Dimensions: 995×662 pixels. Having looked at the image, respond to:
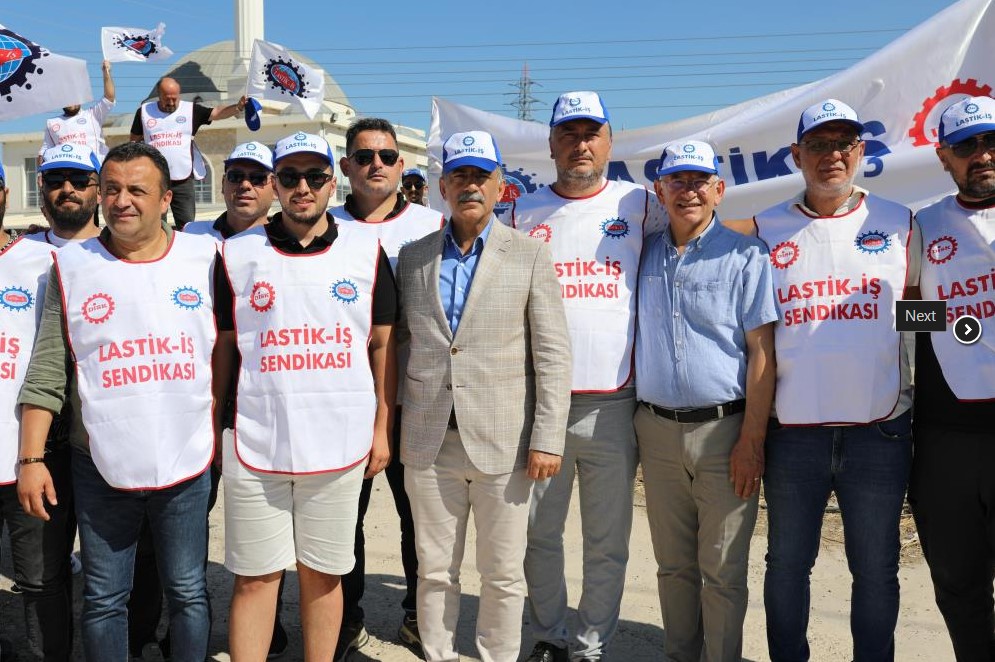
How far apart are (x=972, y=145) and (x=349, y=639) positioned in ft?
11.9

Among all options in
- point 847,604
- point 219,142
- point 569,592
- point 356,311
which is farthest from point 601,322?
point 219,142

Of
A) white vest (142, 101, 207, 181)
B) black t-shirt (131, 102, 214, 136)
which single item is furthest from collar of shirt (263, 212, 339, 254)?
black t-shirt (131, 102, 214, 136)

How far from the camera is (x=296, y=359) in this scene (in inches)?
137

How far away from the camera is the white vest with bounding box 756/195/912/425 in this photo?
11.6 ft

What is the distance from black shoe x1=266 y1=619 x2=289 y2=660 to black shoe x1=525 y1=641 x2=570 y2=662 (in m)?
1.28

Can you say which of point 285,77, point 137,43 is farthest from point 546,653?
point 137,43

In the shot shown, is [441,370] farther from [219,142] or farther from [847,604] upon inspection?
[219,142]

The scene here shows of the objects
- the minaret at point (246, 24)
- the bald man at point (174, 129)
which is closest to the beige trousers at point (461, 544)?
the bald man at point (174, 129)

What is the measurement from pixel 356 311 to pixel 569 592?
2.57 m

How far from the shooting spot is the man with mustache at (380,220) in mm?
4441

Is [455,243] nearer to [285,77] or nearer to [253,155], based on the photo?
[253,155]

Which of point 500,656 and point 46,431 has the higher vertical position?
point 46,431

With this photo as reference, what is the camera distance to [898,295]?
3.56 metres

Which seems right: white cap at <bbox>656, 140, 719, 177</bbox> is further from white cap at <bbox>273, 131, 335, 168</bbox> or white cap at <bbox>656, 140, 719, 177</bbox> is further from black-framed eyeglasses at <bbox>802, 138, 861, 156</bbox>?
white cap at <bbox>273, 131, 335, 168</bbox>
